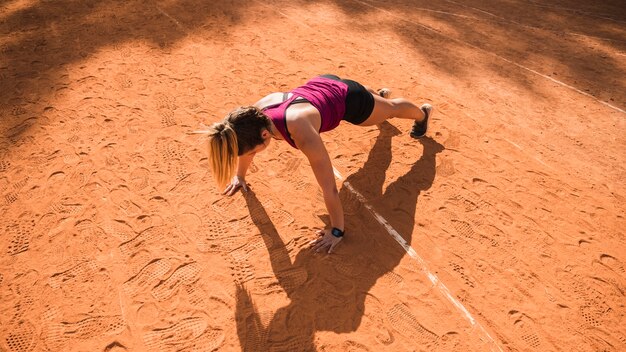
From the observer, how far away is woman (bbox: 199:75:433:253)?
3041 mm

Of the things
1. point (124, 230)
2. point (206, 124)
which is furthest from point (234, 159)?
point (206, 124)

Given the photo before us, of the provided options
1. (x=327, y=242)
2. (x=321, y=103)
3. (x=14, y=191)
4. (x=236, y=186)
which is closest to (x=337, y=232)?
(x=327, y=242)

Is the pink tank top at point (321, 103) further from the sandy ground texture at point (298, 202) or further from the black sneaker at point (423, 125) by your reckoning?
the black sneaker at point (423, 125)

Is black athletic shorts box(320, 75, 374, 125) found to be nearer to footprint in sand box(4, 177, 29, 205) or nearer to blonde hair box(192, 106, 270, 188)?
blonde hair box(192, 106, 270, 188)

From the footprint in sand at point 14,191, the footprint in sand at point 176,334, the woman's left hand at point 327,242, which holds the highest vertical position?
the woman's left hand at point 327,242

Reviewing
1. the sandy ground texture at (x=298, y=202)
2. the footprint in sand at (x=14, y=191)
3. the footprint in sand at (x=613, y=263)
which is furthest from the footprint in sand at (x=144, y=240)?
the footprint in sand at (x=613, y=263)

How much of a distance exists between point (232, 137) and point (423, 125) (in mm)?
3141

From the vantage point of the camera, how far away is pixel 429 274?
3682 mm

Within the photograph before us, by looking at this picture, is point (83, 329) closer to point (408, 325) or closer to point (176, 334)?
point (176, 334)

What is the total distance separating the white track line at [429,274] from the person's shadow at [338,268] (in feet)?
0.17

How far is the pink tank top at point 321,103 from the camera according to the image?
10.6 ft

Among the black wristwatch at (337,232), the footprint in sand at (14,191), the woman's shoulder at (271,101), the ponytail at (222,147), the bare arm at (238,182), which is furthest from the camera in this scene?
the bare arm at (238,182)

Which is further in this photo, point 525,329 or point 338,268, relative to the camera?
point 338,268

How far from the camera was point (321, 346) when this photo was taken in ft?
10.4
